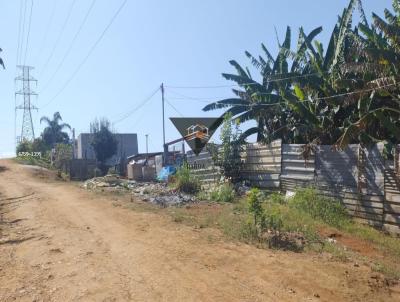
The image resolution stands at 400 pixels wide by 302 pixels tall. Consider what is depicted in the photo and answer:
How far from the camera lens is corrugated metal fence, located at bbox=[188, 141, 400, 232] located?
36.4 ft

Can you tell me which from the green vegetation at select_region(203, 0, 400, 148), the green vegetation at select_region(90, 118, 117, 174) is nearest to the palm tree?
the green vegetation at select_region(90, 118, 117, 174)

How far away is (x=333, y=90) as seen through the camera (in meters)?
15.1

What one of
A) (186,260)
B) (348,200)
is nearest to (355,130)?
(348,200)

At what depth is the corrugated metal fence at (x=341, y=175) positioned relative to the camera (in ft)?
36.4

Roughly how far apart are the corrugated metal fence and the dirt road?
4.58m

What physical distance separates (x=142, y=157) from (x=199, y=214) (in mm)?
28417

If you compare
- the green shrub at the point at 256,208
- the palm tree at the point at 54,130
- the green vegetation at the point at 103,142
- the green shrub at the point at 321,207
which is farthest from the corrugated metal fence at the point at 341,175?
the palm tree at the point at 54,130

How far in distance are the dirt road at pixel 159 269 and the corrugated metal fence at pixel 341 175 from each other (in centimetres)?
458

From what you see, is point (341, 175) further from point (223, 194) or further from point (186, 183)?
point (186, 183)

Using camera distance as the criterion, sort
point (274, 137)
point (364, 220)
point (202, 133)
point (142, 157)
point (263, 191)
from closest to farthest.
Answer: point (364, 220) < point (263, 191) < point (274, 137) < point (202, 133) < point (142, 157)

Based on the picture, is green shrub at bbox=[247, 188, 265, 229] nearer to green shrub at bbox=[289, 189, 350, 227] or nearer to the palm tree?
green shrub at bbox=[289, 189, 350, 227]

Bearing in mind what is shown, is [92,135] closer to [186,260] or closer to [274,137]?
[274,137]

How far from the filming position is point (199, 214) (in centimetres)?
1182

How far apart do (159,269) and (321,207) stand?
641 cm
